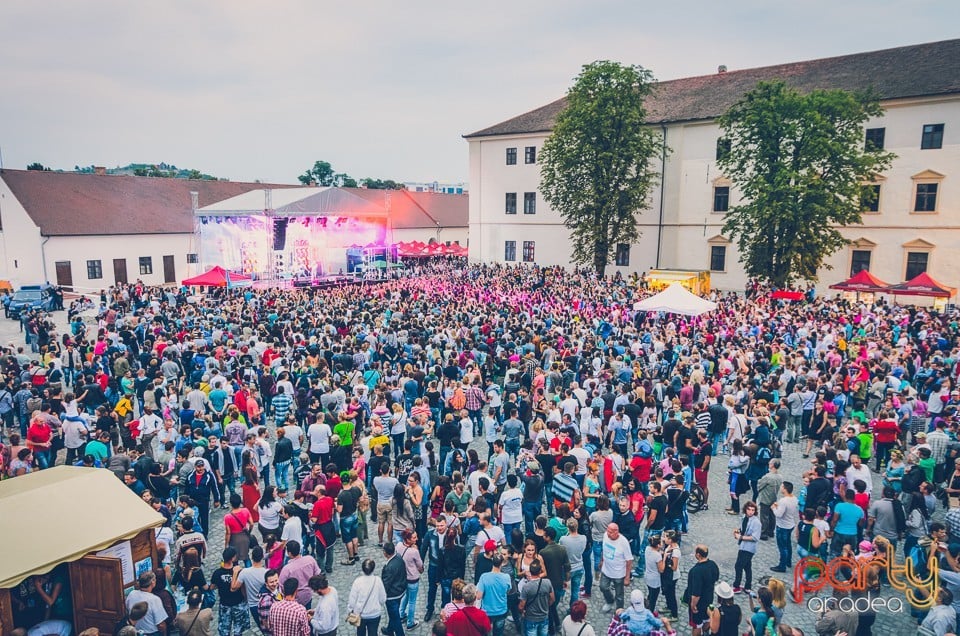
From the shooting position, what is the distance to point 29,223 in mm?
36250

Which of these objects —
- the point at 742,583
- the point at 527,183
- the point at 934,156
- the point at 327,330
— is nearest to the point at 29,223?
the point at 327,330

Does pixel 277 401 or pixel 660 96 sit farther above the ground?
pixel 660 96

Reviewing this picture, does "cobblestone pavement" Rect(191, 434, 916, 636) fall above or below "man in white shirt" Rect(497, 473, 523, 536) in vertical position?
below

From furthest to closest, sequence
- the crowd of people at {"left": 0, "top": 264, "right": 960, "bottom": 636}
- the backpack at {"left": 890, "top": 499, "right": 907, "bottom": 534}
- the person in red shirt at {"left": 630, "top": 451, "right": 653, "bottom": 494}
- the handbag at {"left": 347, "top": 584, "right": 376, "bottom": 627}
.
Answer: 1. the person in red shirt at {"left": 630, "top": 451, "right": 653, "bottom": 494}
2. the backpack at {"left": 890, "top": 499, "right": 907, "bottom": 534}
3. the crowd of people at {"left": 0, "top": 264, "right": 960, "bottom": 636}
4. the handbag at {"left": 347, "top": 584, "right": 376, "bottom": 627}

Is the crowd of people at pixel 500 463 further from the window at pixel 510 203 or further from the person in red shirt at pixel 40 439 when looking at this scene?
the window at pixel 510 203

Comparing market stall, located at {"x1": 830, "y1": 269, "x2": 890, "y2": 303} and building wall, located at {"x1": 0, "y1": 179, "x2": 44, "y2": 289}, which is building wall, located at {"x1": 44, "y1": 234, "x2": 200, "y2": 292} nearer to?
building wall, located at {"x1": 0, "y1": 179, "x2": 44, "y2": 289}

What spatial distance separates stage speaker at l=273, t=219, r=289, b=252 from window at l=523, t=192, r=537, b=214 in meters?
19.1

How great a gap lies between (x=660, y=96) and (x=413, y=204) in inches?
1023

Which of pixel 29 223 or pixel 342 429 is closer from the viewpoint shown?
pixel 342 429

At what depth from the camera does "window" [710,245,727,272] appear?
123 feet

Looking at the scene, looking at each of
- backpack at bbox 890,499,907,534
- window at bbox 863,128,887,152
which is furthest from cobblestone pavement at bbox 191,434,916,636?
window at bbox 863,128,887,152

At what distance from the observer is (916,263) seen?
3122cm

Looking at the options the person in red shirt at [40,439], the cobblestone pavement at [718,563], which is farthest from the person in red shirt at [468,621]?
the person in red shirt at [40,439]

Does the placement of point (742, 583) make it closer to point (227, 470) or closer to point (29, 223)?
point (227, 470)
